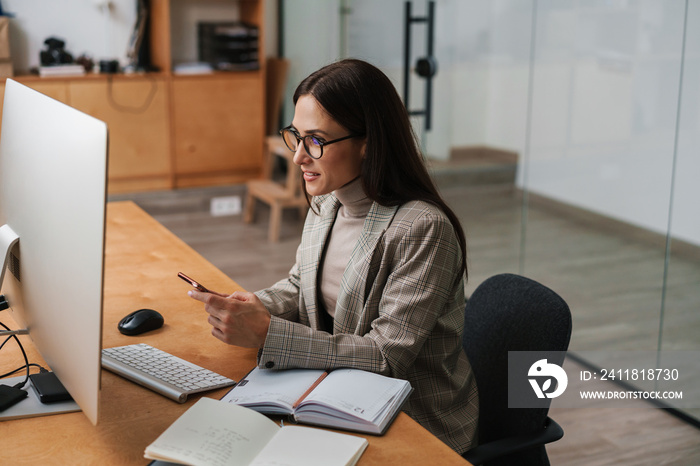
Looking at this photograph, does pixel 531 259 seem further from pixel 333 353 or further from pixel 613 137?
pixel 333 353

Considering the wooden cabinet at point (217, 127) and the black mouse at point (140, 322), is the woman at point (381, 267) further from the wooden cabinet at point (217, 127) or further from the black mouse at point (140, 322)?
the wooden cabinet at point (217, 127)

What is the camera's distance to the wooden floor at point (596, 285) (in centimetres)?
241

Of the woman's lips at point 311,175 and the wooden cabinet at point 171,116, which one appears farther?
the wooden cabinet at point 171,116

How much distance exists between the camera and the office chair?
1.40 meters

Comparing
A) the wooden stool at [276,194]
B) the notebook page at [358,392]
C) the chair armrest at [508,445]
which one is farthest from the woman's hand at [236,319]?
the wooden stool at [276,194]

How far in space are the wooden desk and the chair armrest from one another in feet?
0.76

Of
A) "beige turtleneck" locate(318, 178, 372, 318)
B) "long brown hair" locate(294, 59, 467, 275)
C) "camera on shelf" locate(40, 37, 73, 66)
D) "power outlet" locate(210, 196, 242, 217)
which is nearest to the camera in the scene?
"long brown hair" locate(294, 59, 467, 275)

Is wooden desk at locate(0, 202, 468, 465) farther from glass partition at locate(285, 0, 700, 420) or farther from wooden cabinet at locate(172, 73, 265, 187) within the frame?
wooden cabinet at locate(172, 73, 265, 187)

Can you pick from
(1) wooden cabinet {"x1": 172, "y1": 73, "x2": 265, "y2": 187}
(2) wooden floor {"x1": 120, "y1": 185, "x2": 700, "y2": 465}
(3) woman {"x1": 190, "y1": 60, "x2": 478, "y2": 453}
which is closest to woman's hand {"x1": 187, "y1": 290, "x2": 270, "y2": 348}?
(3) woman {"x1": 190, "y1": 60, "x2": 478, "y2": 453}

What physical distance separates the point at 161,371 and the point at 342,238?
1.58ft

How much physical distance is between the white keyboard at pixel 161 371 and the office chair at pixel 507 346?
0.50 metres

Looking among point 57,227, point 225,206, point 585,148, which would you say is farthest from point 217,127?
point 57,227

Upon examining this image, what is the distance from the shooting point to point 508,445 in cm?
136

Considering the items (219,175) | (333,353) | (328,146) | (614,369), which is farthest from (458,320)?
(219,175)
